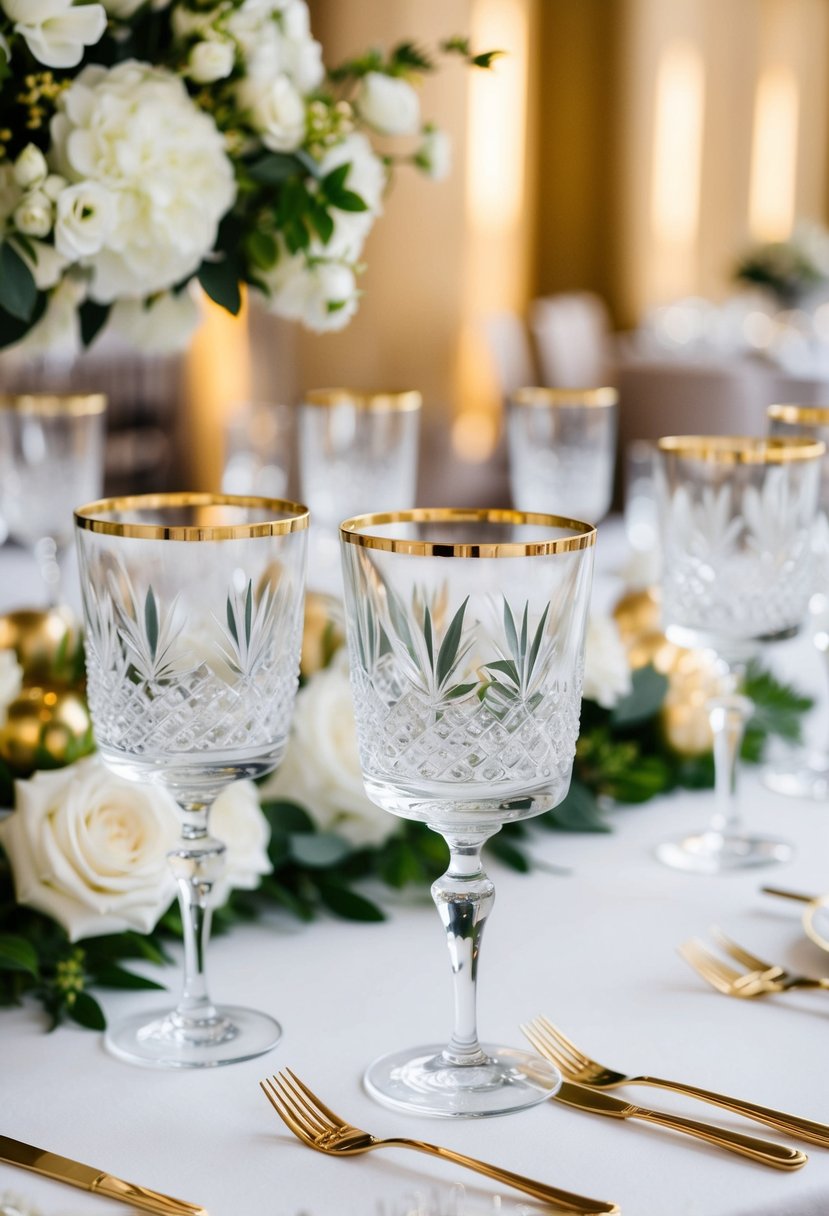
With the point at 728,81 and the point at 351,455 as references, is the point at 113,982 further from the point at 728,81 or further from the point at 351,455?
the point at 728,81

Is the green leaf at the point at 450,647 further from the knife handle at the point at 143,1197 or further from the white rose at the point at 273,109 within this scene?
the white rose at the point at 273,109

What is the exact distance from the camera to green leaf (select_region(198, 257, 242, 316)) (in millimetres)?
1136

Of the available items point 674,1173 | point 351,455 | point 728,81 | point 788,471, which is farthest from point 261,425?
point 728,81

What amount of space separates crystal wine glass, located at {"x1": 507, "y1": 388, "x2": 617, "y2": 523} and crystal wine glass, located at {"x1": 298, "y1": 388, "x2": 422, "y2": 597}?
20cm

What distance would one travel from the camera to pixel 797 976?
0.98m

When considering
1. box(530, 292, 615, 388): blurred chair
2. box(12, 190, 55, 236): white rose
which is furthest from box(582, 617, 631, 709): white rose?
box(530, 292, 615, 388): blurred chair

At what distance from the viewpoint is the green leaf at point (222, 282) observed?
44.7 inches

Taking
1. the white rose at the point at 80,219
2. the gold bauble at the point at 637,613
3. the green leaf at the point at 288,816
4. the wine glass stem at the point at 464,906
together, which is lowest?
the green leaf at the point at 288,816

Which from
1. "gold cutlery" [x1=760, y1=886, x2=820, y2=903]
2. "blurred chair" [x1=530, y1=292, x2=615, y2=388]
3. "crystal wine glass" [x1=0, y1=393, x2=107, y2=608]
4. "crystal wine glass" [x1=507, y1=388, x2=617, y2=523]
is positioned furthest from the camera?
"blurred chair" [x1=530, y1=292, x2=615, y2=388]

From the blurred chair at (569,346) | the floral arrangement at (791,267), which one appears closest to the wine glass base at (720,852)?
the blurred chair at (569,346)

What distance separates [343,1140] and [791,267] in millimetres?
7440

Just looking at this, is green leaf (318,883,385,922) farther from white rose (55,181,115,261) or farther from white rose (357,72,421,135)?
white rose (357,72,421,135)

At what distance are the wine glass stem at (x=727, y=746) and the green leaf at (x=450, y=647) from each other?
21.4 inches

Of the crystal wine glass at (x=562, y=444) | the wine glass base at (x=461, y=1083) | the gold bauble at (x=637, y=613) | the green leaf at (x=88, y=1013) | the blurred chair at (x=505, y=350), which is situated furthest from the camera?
the blurred chair at (x=505, y=350)
